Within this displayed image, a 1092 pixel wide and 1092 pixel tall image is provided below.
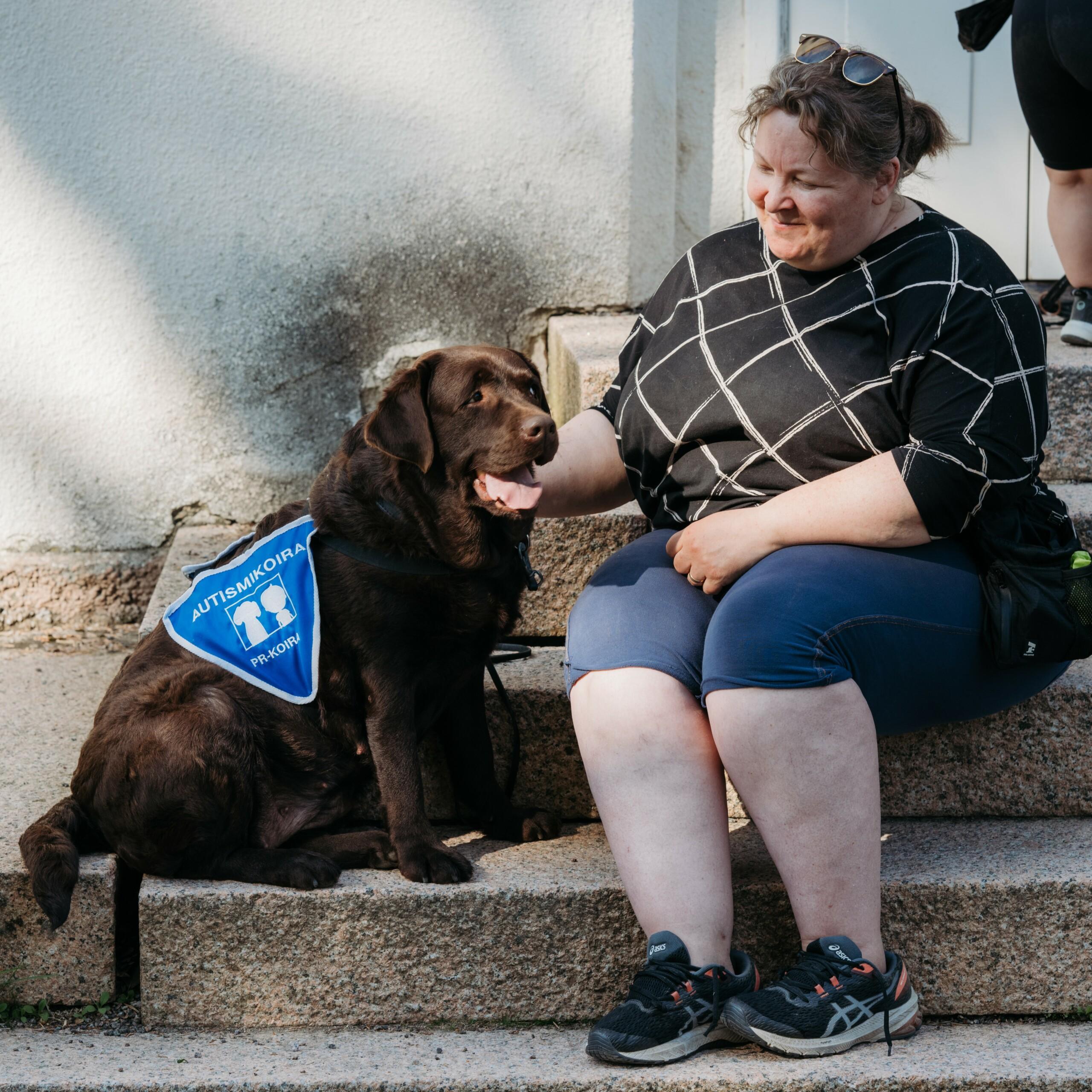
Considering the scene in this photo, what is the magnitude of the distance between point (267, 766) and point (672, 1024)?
862 mm

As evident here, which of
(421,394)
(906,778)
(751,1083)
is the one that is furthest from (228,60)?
(751,1083)

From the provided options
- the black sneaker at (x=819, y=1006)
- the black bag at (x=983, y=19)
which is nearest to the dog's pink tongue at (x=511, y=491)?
the black sneaker at (x=819, y=1006)

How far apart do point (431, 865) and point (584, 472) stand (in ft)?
2.67

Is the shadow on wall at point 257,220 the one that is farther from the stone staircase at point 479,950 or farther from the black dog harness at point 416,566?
the stone staircase at point 479,950

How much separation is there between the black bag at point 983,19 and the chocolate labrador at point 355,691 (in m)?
1.82

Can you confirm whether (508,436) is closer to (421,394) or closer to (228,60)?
(421,394)

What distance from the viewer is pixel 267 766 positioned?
227 centimetres

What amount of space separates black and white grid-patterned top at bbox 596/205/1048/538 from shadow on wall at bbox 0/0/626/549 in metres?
1.23

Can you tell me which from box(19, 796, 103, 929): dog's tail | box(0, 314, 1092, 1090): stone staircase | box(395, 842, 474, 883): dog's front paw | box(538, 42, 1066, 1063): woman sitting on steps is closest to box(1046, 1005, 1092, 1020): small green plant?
box(0, 314, 1092, 1090): stone staircase

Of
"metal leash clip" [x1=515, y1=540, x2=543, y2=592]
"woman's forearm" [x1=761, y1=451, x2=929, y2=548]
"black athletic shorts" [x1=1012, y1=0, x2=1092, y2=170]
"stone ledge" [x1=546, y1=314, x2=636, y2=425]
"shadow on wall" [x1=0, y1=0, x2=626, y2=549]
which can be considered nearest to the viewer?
"woman's forearm" [x1=761, y1=451, x2=929, y2=548]

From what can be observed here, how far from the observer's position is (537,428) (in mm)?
2141

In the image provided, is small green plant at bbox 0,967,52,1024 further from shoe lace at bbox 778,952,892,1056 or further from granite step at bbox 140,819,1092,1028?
shoe lace at bbox 778,952,892,1056

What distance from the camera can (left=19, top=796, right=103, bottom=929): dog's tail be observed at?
2.08 metres

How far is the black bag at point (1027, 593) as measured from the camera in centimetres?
207
